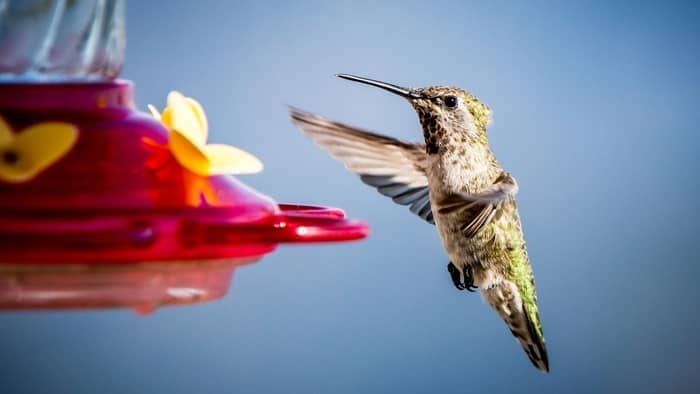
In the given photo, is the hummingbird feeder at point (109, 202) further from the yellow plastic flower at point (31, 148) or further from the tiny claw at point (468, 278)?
the tiny claw at point (468, 278)

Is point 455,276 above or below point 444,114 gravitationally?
below

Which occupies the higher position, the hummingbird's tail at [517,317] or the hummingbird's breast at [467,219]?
the hummingbird's breast at [467,219]

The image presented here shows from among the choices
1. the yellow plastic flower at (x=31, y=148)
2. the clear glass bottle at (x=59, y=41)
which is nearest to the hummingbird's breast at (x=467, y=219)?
the clear glass bottle at (x=59, y=41)

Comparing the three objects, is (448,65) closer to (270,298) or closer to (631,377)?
(270,298)

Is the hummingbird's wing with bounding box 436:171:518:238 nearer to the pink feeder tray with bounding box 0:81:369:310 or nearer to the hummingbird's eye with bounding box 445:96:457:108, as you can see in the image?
the hummingbird's eye with bounding box 445:96:457:108

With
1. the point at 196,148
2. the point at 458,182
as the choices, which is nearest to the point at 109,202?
Result: the point at 196,148

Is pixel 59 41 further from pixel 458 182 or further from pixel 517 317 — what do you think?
pixel 517 317
